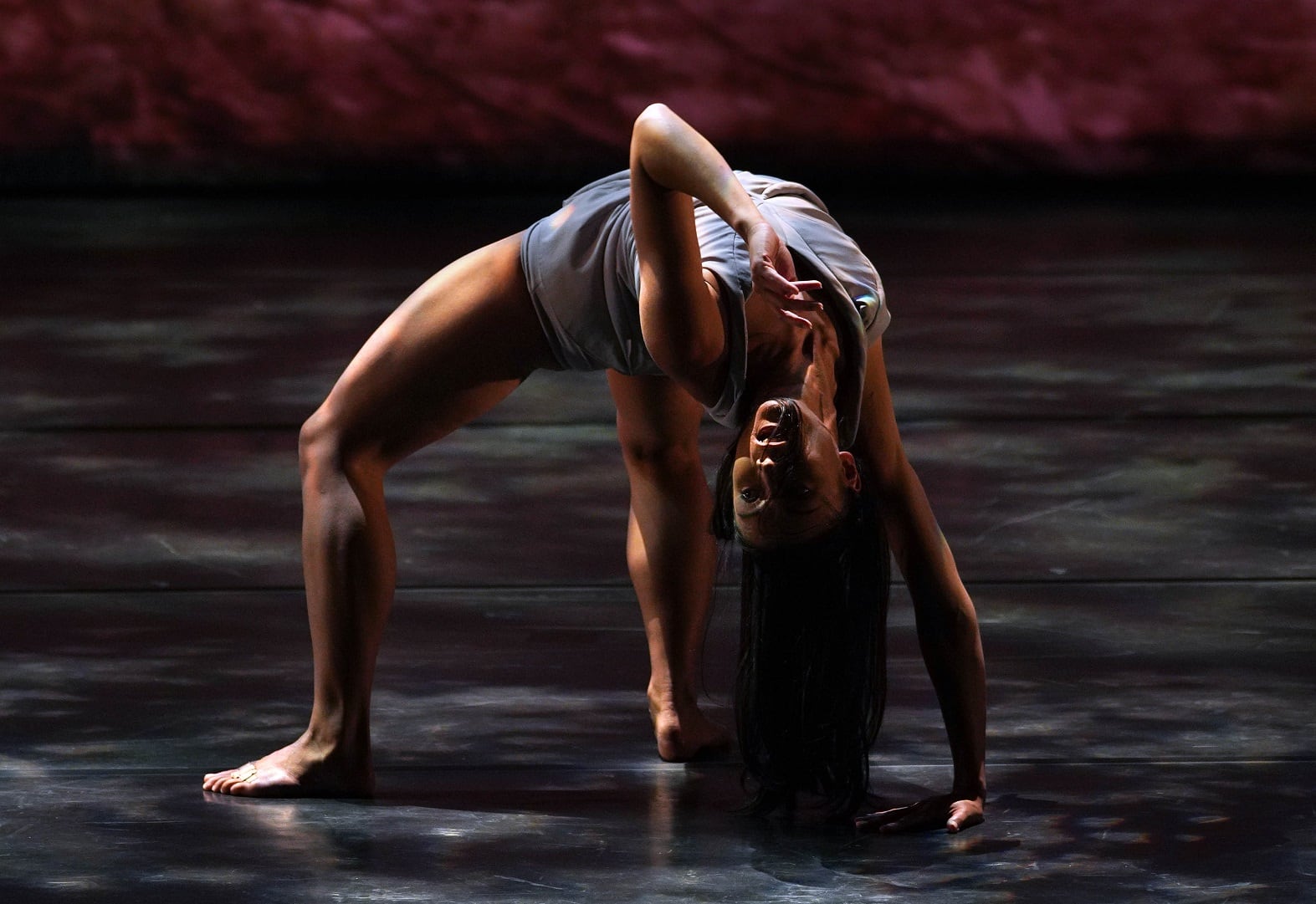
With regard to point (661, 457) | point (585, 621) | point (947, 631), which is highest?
point (661, 457)

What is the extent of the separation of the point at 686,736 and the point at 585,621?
0.64m

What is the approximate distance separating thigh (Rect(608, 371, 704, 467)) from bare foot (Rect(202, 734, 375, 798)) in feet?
1.88

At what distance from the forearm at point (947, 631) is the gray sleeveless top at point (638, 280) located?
0.13 metres

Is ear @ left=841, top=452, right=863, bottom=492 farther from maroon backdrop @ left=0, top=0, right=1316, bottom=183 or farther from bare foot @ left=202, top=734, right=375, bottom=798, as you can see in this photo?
maroon backdrop @ left=0, top=0, right=1316, bottom=183

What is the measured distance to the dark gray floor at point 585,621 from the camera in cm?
265

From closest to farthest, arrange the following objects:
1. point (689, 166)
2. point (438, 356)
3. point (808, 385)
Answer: point (689, 166)
point (808, 385)
point (438, 356)

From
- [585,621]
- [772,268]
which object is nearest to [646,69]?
[585,621]

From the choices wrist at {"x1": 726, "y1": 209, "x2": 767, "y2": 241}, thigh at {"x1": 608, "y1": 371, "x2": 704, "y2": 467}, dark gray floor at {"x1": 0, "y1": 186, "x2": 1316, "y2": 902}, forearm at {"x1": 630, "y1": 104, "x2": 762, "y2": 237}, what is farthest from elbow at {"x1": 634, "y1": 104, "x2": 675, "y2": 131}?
dark gray floor at {"x1": 0, "y1": 186, "x2": 1316, "y2": 902}

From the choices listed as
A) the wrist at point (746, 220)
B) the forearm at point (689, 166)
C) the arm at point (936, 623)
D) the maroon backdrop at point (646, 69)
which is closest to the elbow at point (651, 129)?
the forearm at point (689, 166)

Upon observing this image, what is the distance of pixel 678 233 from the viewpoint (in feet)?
8.49

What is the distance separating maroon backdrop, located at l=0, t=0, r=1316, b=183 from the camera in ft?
27.7

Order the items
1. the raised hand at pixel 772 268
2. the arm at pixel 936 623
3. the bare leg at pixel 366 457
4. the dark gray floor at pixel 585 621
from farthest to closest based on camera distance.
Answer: the bare leg at pixel 366 457 < the arm at pixel 936 623 < the dark gray floor at pixel 585 621 < the raised hand at pixel 772 268

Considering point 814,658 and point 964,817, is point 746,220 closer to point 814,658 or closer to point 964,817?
point 814,658

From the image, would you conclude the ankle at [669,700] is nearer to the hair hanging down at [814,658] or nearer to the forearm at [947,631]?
the hair hanging down at [814,658]
